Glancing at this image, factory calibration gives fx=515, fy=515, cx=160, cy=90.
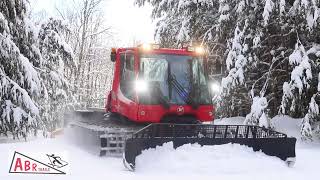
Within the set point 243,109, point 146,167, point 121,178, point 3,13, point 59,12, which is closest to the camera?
point 121,178

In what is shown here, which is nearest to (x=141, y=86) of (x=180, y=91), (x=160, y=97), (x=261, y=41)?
(x=160, y=97)

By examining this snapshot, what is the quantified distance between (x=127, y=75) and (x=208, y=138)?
249 centimetres

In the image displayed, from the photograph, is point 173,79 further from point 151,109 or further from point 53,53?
point 53,53

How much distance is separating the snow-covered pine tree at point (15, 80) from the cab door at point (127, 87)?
11.3 feet

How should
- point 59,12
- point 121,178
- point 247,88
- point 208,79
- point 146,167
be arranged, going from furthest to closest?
point 59,12, point 247,88, point 208,79, point 146,167, point 121,178

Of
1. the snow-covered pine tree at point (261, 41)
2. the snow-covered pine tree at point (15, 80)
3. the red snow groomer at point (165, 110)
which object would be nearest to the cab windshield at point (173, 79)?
the red snow groomer at point (165, 110)

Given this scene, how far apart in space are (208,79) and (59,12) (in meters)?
31.3

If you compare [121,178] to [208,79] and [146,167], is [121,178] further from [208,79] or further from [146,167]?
[208,79]

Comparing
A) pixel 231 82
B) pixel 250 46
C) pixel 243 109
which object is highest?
pixel 250 46

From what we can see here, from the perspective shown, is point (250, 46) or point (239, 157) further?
point (250, 46)

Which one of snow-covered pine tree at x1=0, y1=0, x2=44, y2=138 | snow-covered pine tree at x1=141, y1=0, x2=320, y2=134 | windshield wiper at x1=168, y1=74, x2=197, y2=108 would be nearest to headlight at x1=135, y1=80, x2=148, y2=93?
windshield wiper at x1=168, y1=74, x2=197, y2=108

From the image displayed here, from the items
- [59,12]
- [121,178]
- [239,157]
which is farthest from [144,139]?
[59,12]

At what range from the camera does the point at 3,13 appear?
13.3 meters

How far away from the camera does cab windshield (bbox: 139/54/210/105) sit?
1041cm
